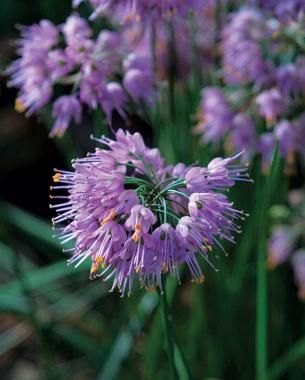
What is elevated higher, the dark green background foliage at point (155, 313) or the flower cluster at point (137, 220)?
the flower cluster at point (137, 220)

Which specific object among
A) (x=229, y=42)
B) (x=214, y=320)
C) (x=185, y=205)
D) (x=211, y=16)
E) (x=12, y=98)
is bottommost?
(x=214, y=320)

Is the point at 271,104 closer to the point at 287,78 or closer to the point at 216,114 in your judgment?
the point at 287,78

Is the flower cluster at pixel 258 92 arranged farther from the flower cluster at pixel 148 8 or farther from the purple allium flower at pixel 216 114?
the flower cluster at pixel 148 8

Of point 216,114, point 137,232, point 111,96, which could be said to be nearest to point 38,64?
point 111,96

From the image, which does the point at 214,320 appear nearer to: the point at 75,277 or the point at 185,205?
the point at 75,277

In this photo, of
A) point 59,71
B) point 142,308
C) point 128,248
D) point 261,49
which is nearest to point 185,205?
point 128,248

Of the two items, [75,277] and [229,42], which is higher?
[229,42]

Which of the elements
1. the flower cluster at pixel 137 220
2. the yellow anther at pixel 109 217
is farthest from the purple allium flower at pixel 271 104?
the yellow anther at pixel 109 217
